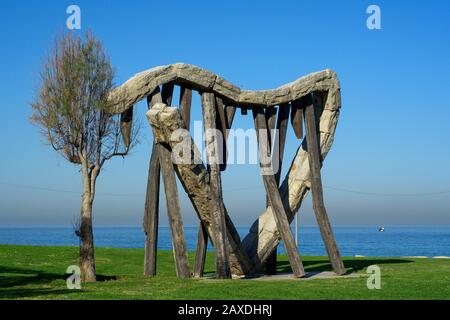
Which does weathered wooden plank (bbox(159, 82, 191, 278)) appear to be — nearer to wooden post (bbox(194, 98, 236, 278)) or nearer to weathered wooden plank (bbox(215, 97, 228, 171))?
wooden post (bbox(194, 98, 236, 278))

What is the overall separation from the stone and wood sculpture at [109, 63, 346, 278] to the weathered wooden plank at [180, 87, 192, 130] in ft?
0.08

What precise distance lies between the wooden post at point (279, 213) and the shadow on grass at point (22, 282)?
4457mm

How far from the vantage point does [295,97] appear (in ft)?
61.1

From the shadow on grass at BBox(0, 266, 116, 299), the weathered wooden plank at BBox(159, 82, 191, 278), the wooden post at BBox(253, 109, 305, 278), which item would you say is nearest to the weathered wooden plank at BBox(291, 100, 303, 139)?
the wooden post at BBox(253, 109, 305, 278)

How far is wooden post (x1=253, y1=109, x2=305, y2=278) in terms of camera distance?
1811cm

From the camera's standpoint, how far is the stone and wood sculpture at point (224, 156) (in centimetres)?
1634

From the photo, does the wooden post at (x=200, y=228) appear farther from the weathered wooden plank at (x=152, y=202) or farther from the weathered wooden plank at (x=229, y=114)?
the weathered wooden plank at (x=229, y=114)

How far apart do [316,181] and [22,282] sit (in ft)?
26.5

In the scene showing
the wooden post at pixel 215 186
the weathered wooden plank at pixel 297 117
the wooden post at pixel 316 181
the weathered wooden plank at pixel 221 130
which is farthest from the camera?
the weathered wooden plank at pixel 297 117

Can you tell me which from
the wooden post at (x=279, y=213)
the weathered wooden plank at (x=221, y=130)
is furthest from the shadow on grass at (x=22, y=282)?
the wooden post at (x=279, y=213)

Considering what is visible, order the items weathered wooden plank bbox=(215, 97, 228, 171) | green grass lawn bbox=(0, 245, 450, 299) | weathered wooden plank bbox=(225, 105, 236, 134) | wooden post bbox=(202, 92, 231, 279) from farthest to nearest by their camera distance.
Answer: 1. weathered wooden plank bbox=(225, 105, 236, 134)
2. weathered wooden plank bbox=(215, 97, 228, 171)
3. wooden post bbox=(202, 92, 231, 279)
4. green grass lawn bbox=(0, 245, 450, 299)
